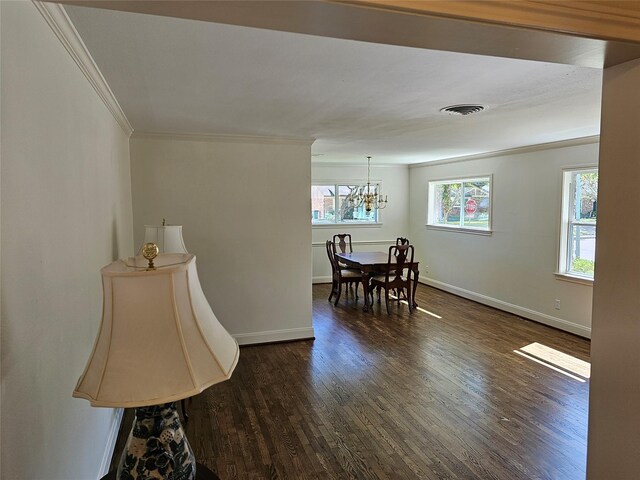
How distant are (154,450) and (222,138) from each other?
3.76 m

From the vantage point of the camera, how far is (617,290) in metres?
1.35

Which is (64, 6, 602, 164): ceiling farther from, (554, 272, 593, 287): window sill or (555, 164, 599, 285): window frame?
(554, 272, 593, 287): window sill

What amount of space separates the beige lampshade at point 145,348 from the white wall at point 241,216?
3503 millimetres

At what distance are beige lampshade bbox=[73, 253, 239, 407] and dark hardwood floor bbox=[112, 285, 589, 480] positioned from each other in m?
1.81

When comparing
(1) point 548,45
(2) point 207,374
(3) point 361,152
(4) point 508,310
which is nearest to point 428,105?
(1) point 548,45

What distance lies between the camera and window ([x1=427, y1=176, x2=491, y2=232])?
261 inches

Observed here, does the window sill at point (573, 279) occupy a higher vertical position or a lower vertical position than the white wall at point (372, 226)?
lower

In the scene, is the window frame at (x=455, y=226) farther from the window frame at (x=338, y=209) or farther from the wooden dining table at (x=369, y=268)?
the wooden dining table at (x=369, y=268)

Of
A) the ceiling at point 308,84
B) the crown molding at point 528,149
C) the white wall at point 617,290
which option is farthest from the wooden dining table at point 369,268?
the white wall at point 617,290

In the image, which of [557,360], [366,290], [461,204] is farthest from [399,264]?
[557,360]

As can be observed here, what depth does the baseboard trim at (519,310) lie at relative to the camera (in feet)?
16.4

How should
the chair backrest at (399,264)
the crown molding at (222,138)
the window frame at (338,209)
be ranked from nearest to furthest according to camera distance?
the crown molding at (222,138)
the chair backrest at (399,264)
the window frame at (338,209)

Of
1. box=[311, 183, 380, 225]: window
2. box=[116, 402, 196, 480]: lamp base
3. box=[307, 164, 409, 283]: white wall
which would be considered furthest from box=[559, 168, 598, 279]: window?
box=[116, 402, 196, 480]: lamp base

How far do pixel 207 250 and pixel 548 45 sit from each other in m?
3.89
